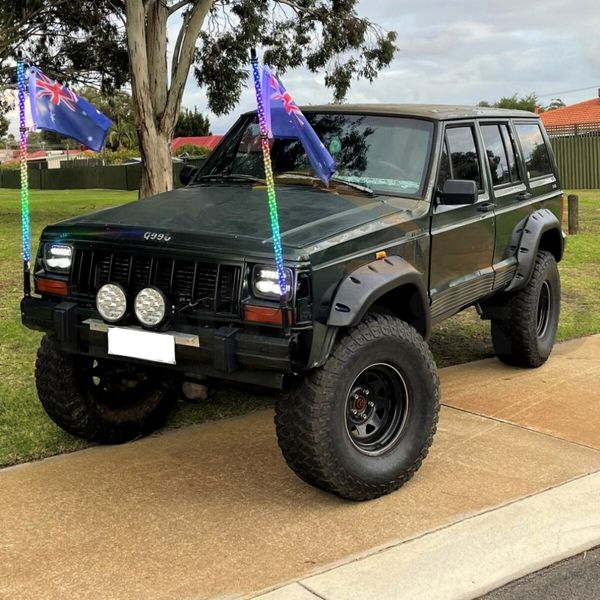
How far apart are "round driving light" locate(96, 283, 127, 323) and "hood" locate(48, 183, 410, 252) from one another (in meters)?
0.26

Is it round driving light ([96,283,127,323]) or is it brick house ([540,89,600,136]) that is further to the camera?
brick house ([540,89,600,136])

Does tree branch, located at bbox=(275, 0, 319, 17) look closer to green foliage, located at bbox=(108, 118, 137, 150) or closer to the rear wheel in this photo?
the rear wheel

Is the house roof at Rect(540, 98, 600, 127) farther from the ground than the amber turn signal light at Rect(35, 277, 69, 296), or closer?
farther from the ground

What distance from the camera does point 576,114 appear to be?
128 feet

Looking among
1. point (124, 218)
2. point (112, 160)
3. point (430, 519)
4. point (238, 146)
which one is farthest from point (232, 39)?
point (112, 160)

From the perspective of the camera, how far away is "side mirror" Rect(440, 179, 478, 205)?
176 inches

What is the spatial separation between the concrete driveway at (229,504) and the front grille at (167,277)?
98 centimetres

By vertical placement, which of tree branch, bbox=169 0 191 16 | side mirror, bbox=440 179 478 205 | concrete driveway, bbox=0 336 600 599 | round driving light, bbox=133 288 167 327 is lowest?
concrete driveway, bbox=0 336 600 599

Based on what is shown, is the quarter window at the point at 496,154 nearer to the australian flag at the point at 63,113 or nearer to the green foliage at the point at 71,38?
the australian flag at the point at 63,113

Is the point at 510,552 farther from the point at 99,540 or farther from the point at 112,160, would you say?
the point at 112,160

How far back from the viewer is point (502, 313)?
19.6ft

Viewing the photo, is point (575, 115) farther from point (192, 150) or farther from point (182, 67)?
point (182, 67)

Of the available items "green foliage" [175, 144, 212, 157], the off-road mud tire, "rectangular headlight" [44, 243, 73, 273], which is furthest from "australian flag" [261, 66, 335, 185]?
"green foliage" [175, 144, 212, 157]

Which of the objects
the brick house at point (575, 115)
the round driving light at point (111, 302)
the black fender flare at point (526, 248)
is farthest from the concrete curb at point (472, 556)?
the brick house at point (575, 115)
